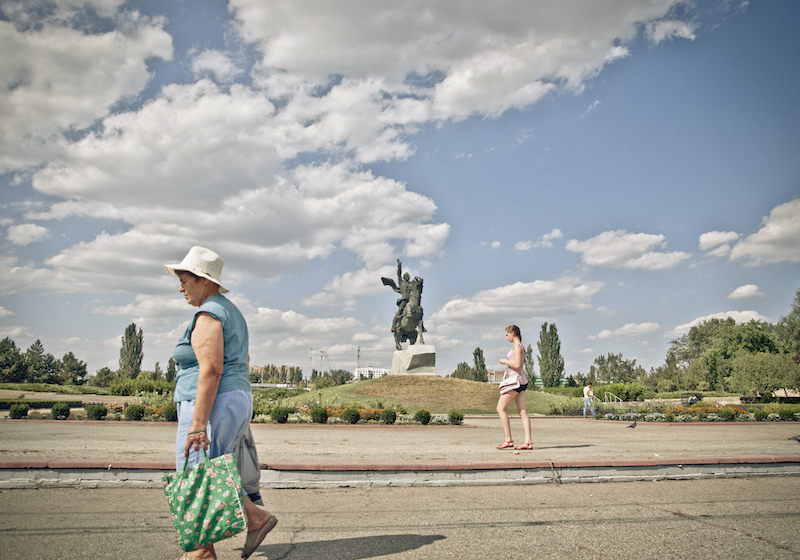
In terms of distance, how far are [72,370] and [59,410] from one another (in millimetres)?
42025

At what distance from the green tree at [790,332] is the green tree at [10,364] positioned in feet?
273

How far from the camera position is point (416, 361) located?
33156mm

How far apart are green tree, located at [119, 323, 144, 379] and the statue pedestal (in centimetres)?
3860

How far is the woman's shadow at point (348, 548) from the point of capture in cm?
335

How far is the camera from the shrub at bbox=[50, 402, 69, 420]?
15.2 metres

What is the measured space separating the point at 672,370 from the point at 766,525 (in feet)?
258

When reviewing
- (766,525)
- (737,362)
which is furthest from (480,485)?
(737,362)

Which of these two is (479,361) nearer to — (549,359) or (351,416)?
(549,359)

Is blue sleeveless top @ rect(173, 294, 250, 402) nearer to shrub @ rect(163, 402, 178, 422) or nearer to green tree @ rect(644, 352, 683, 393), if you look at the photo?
shrub @ rect(163, 402, 178, 422)

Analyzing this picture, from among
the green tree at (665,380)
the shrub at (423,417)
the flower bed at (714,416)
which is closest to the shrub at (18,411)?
the shrub at (423,417)

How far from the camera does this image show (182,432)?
296 centimetres

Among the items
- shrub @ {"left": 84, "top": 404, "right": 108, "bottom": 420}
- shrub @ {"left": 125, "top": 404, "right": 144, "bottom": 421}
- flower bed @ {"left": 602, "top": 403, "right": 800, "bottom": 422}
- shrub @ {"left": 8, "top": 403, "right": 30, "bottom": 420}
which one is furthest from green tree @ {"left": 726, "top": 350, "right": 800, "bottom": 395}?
shrub @ {"left": 8, "top": 403, "right": 30, "bottom": 420}

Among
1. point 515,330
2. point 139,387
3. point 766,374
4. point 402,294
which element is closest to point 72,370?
point 139,387

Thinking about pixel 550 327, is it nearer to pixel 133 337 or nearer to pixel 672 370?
pixel 672 370
